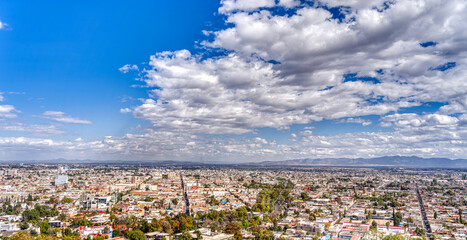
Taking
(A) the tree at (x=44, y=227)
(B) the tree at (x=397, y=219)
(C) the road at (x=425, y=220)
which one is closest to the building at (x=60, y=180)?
(A) the tree at (x=44, y=227)

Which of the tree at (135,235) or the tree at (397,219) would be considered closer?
the tree at (135,235)

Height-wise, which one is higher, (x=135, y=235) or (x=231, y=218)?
(x=135, y=235)

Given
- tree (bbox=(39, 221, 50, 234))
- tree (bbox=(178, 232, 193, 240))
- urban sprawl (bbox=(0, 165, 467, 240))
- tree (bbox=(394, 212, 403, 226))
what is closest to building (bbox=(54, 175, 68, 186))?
urban sprawl (bbox=(0, 165, 467, 240))

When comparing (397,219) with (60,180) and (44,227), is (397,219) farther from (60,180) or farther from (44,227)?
(60,180)

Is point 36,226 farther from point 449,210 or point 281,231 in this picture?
point 449,210

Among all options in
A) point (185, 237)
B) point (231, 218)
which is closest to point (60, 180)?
point (231, 218)

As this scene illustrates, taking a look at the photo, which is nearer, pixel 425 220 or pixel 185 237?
pixel 185 237

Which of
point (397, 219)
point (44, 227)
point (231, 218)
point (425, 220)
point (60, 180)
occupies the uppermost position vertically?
point (60, 180)

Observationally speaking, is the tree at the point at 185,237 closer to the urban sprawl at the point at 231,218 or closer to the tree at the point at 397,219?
the urban sprawl at the point at 231,218

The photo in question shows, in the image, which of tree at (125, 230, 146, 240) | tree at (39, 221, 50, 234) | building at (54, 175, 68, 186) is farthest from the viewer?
building at (54, 175, 68, 186)

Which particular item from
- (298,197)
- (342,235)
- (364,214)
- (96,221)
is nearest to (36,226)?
(96,221)

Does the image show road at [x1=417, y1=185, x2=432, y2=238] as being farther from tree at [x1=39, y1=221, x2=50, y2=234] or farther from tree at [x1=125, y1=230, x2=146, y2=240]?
tree at [x1=39, y1=221, x2=50, y2=234]
